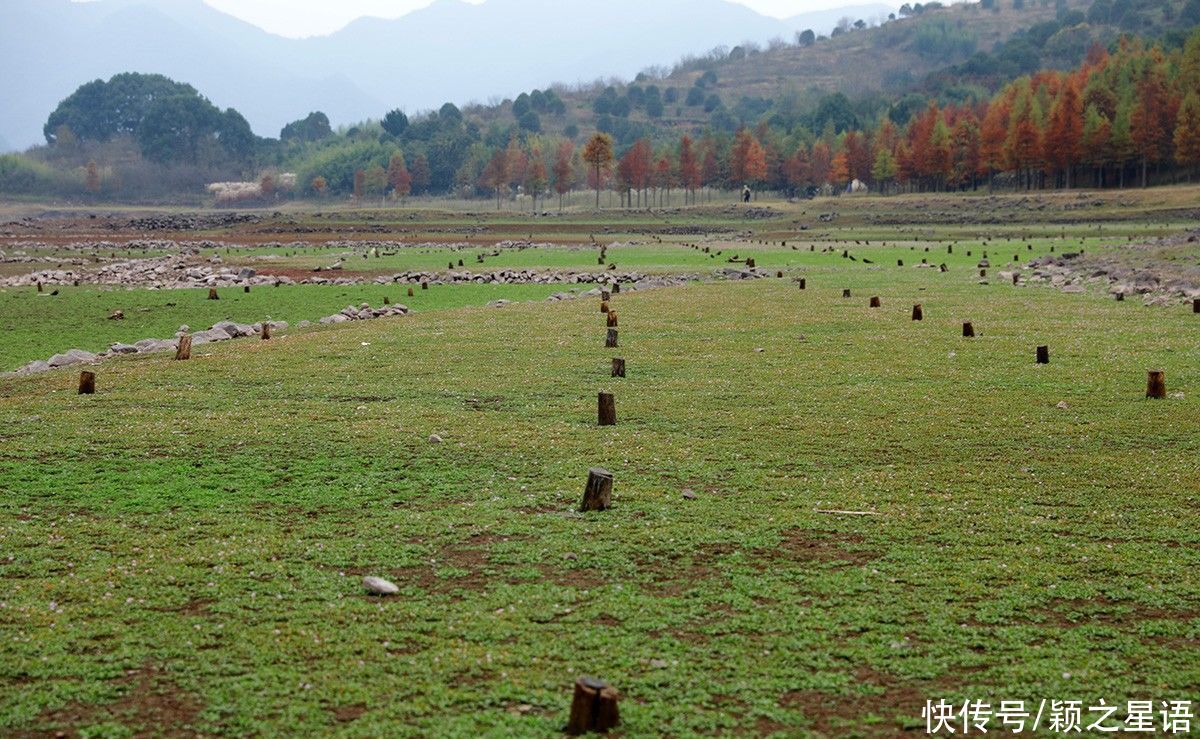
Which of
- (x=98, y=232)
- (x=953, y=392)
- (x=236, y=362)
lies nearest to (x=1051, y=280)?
(x=953, y=392)

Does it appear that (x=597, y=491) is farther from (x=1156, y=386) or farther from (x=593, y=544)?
(x=1156, y=386)

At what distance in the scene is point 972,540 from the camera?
10.9 meters

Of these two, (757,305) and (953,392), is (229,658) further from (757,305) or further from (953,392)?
(757,305)

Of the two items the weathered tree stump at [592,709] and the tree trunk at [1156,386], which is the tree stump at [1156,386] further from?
the weathered tree stump at [592,709]

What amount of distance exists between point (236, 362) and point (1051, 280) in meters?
31.2

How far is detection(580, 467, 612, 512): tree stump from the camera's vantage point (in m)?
12.0

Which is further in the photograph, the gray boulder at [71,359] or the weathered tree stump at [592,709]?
the gray boulder at [71,359]

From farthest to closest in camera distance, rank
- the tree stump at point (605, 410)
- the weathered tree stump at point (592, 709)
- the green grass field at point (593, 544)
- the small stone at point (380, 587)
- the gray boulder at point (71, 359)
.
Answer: the gray boulder at point (71, 359)
the tree stump at point (605, 410)
the small stone at point (380, 587)
the green grass field at point (593, 544)
the weathered tree stump at point (592, 709)

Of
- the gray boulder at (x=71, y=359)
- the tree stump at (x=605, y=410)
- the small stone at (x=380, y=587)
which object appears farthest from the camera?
the gray boulder at (x=71, y=359)

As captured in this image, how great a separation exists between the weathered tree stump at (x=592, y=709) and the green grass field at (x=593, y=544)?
0.17m

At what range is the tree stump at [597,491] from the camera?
11953mm

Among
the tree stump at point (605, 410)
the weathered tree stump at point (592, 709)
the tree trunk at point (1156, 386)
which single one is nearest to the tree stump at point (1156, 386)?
the tree trunk at point (1156, 386)

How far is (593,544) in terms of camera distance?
10.8m

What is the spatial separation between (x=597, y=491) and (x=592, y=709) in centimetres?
507
